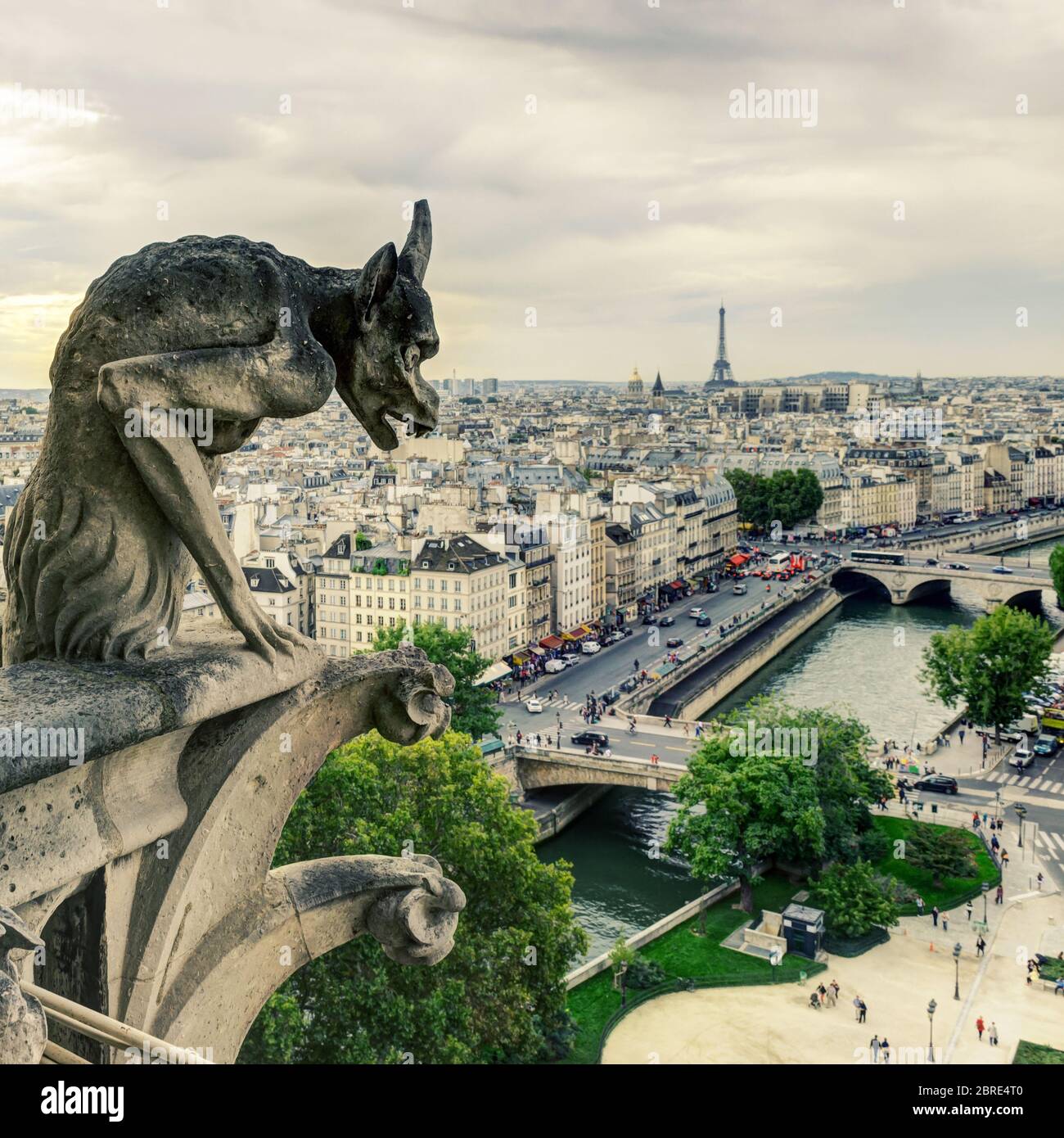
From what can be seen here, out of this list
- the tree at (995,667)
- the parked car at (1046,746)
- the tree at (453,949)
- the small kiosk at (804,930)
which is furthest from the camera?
the tree at (995,667)

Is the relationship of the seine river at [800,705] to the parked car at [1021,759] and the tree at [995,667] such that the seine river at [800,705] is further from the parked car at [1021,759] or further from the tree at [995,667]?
the parked car at [1021,759]

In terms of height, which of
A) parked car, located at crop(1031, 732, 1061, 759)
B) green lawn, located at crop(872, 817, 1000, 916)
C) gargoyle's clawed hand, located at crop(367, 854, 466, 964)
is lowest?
green lawn, located at crop(872, 817, 1000, 916)

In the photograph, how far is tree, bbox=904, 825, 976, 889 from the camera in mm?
26125

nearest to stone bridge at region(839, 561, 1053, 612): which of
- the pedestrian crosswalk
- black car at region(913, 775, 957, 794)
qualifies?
the pedestrian crosswalk

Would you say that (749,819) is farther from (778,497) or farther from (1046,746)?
(778,497)

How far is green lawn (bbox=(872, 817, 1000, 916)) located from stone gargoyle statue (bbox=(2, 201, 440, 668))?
2350 centimetres

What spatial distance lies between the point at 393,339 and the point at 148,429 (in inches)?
37.2

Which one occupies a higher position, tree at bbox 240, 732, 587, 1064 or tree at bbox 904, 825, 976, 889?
tree at bbox 240, 732, 587, 1064

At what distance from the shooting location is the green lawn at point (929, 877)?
25.7 meters

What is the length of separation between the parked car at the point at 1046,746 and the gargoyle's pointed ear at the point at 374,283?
1402 inches

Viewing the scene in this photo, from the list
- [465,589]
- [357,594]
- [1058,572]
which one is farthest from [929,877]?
[1058,572]

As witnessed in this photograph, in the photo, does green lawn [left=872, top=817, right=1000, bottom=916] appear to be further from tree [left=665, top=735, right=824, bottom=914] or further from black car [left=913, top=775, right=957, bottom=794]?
black car [left=913, top=775, right=957, bottom=794]

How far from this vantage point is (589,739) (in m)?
34.8

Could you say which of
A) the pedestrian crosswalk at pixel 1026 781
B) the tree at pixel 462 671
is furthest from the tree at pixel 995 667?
the tree at pixel 462 671
